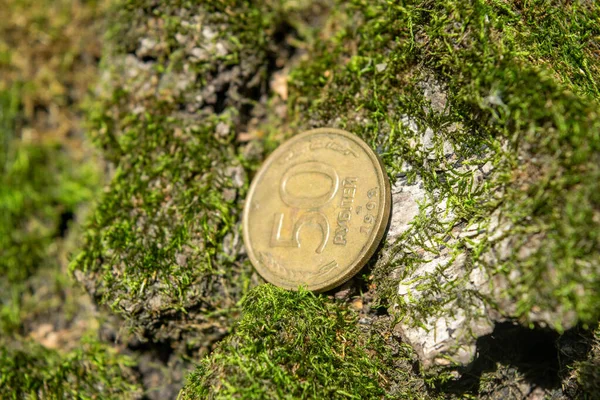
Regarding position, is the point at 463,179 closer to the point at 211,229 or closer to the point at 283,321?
the point at 283,321

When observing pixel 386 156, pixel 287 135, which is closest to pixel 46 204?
pixel 287 135

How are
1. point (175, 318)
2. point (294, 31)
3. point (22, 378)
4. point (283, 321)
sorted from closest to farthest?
point (283, 321)
point (175, 318)
point (22, 378)
point (294, 31)

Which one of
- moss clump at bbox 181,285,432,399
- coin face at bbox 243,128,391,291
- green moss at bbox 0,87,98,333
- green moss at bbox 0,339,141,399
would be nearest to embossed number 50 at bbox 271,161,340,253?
coin face at bbox 243,128,391,291

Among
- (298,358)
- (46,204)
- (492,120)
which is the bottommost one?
(46,204)

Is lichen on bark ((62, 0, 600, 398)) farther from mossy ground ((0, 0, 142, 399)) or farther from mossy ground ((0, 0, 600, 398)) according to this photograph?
mossy ground ((0, 0, 142, 399))

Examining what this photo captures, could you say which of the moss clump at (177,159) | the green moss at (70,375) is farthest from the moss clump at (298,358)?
the green moss at (70,375)

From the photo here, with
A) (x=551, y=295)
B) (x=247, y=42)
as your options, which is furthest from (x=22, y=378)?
(x=551, y=295)

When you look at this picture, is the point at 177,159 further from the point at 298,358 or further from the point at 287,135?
the point at 298,358
